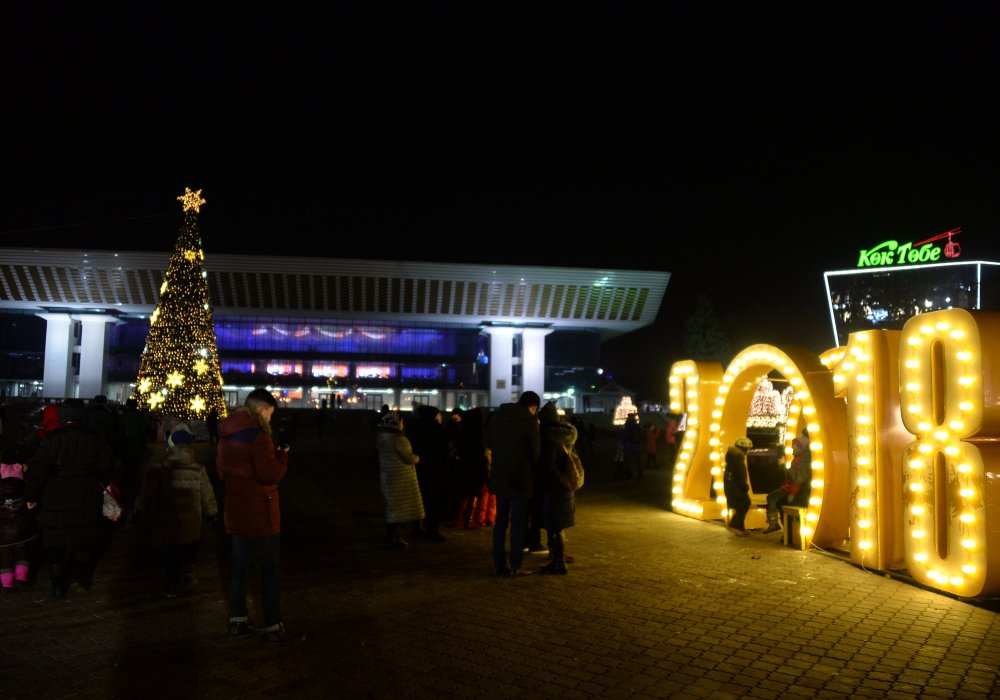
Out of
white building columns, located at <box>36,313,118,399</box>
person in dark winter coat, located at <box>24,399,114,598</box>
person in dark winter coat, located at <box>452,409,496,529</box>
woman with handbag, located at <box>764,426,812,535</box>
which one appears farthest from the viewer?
white building columns, located at <box>36,313,118,399</box>

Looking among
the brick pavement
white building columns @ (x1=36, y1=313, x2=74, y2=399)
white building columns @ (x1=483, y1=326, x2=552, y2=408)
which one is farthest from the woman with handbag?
white building columns @ (x1=36, y1=313, x2=74, y2=399)

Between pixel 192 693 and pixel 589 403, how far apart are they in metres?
61.9

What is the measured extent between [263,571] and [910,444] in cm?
618

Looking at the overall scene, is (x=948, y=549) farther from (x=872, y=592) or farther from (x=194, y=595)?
(x=194, y=595)

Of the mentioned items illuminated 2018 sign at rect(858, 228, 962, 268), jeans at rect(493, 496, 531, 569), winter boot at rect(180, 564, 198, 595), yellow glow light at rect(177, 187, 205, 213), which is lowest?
winter boot at rect(180, 564, 198, 595)

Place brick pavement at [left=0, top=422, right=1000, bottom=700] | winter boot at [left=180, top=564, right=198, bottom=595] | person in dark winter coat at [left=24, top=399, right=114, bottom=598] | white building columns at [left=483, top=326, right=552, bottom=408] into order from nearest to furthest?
brick pavement at [left=0, top=422, right=1000, bottom=700] → person in dark winter coat at [left=24, top=399, right=114, bottom=598] → winter boot at [left=180, top=564, right=198, bottom=595] → white building columns at [left=483, top=326, right=552, bottom=408]

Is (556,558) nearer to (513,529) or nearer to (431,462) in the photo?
(513,529)

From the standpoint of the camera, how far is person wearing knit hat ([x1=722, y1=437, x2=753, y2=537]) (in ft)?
33.2

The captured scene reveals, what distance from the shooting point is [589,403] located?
65.4 m

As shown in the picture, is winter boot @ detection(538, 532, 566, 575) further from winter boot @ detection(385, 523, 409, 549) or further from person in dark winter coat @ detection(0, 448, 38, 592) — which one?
person in dark winter coat @ detection(0, 448, 38, 592)

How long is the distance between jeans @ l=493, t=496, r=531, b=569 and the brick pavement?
0.78ft

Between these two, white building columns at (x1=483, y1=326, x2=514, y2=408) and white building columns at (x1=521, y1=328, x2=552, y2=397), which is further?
white building columns at (x1=521, y1=328, x2=552, y2=397)

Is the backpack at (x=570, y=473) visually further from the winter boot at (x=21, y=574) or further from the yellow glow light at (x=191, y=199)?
the yellow glow light at (x=191, y=199)

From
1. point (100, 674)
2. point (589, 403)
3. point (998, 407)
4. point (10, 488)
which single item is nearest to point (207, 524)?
point (10, 488)
